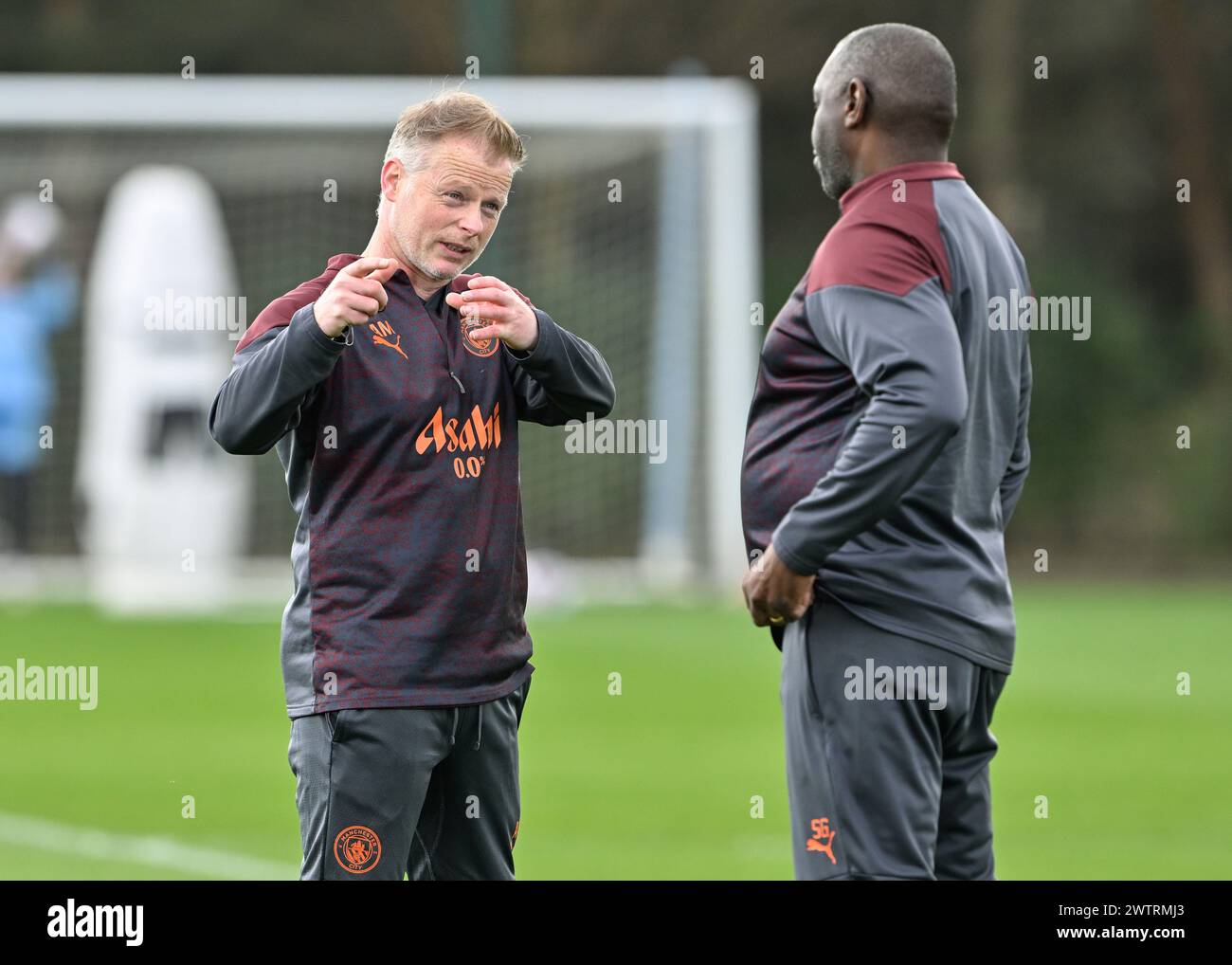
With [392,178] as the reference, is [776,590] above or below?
below

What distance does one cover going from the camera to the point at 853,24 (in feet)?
72.9

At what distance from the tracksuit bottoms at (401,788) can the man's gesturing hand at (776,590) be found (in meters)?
0.50

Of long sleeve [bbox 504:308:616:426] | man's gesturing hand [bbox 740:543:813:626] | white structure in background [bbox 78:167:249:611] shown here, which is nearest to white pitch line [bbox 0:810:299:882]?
long sleeve [bbox 504:308:616:426]

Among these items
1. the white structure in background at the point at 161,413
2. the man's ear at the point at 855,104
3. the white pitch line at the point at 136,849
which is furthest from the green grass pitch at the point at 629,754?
the man's ear at the point at 855,104

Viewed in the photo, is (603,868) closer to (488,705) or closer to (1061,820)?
(1061,820)

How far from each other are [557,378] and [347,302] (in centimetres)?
47

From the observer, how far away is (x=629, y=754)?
860 cm

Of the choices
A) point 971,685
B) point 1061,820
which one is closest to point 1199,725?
point 1061,820

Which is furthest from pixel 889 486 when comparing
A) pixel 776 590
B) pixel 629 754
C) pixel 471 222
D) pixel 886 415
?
pixel 629 754

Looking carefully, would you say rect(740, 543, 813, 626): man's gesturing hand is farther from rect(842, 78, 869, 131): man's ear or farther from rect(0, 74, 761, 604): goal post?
rect(0, 74, 761, 604): goal post

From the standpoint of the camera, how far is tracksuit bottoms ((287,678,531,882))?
3.52m

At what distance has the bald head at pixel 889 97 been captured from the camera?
3.76m

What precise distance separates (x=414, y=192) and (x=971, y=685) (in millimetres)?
1411

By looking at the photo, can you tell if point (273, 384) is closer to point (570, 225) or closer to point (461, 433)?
point (461, 433)
